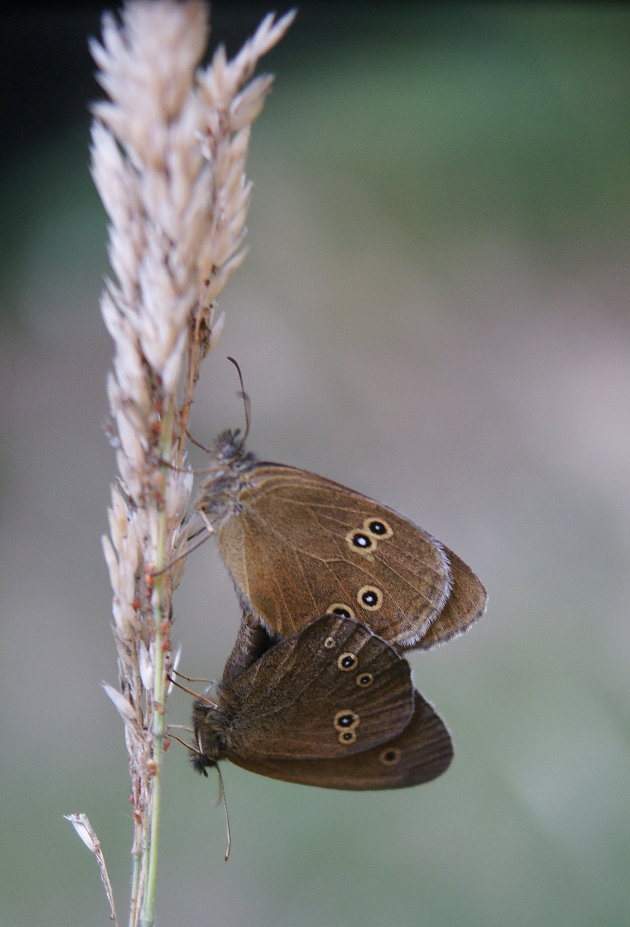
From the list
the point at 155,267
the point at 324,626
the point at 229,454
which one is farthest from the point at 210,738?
the point at 155,267

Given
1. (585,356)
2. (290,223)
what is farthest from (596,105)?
(290,223)

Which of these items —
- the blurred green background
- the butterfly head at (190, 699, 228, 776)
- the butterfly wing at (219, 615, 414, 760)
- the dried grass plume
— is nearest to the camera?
the dried grass plume

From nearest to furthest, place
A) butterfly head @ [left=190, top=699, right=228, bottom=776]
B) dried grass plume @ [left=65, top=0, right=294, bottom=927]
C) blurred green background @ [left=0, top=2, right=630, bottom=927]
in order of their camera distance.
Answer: dried grass plume @ [left=65, top=0, right=294, bottom=927] < butterfly head @ [left=190, top=699, right=228, bottom=776] < blurred green background @ [left=0, top=2, right=630, bottom=927]

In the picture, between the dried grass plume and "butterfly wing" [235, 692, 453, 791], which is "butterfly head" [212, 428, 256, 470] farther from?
"butterfly wing" [235, 692, 453, 791]

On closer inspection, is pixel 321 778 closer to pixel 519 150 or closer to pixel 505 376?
pixel 505 376

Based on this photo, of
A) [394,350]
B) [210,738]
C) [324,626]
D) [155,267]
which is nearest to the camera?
[155,267]

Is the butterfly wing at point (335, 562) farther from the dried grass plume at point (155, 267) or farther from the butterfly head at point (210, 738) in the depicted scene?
→ the dried grass plume at point (155, 267)

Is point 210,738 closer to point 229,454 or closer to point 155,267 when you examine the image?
point 229,454

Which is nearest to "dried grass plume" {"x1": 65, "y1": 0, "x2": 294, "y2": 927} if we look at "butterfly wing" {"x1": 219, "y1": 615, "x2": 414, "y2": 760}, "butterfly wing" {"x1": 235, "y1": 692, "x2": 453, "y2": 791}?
"butterfly wing" {"x1": 219, "y1": 615, "x2": 414, "y2": 760}
